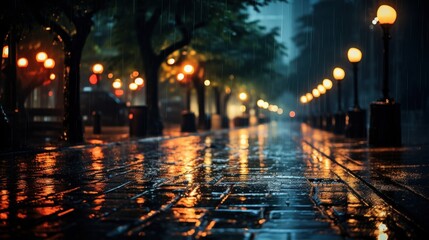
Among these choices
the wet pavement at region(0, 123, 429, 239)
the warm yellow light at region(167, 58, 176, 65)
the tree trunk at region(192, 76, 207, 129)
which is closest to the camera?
the wet pavement at region(0, 123, 429, 239)

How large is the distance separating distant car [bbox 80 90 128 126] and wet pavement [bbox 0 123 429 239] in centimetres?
3743

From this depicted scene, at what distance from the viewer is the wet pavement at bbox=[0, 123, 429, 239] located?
621 centimetres

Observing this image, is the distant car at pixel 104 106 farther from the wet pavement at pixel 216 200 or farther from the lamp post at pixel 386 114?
the wet pavement at pixel 216 200

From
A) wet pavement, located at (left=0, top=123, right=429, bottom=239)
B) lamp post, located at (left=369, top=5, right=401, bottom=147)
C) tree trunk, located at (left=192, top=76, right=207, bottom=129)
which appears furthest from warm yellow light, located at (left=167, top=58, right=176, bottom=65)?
wet pavement, located at (left=0, top=123, right=429, bottom=239)

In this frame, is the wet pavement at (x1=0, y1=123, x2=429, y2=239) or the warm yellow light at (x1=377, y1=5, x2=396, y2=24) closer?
the wet pavement at (x1=0, y1=123, x2=429, y2=239)

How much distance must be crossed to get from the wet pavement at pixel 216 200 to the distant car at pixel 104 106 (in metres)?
37.4

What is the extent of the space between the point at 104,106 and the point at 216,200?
148 feet

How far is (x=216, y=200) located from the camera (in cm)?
840

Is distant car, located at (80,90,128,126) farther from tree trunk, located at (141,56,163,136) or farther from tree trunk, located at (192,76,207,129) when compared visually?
tree trunk, located at (141,56,163,136)

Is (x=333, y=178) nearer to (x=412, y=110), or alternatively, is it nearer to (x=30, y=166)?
(x=30, y=166)

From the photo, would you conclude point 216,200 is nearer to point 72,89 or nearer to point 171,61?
point 72,89

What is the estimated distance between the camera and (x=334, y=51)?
244 feet

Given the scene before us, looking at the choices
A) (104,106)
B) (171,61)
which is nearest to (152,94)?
(171,61)

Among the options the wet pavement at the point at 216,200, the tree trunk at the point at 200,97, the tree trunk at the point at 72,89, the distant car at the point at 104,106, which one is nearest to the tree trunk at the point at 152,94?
the tree trunk at the point at 72,89
